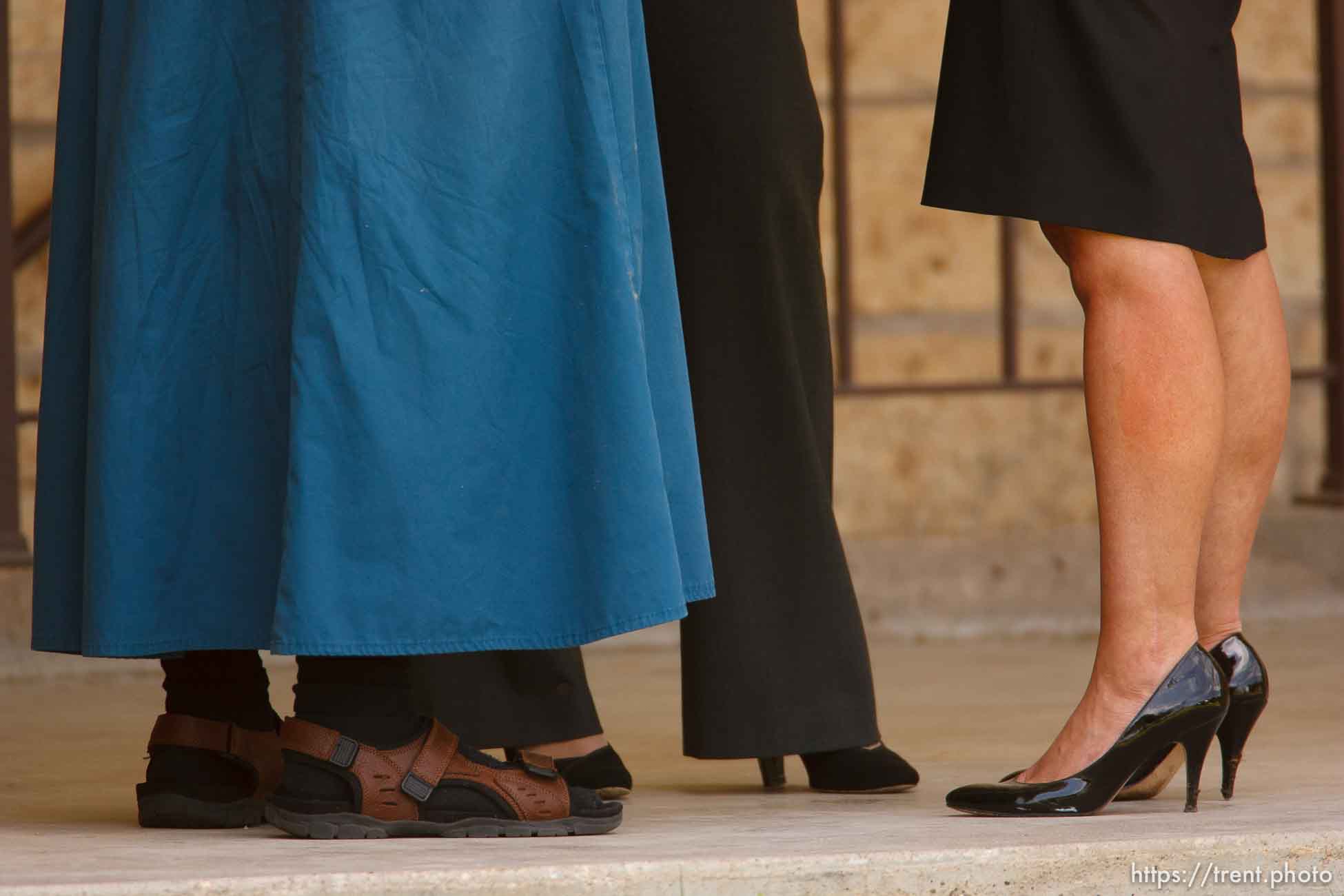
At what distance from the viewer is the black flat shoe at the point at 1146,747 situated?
5.64 ft

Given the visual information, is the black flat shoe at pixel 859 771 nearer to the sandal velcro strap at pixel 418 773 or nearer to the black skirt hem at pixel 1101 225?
the sandal velcro strap at pixel 418 773

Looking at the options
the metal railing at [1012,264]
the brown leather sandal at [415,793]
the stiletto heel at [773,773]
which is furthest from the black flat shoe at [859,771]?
the metal railing at [1012,264]

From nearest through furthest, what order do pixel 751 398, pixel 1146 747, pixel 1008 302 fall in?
pixel 1146 747, pixel 751 398, pixel 1008 302

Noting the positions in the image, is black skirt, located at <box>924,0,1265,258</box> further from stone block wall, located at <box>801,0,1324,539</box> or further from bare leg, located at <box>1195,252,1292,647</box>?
stone block wall, located at <box>801,0,1324,539</box>

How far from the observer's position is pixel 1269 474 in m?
1.92

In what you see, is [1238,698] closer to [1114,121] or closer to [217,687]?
[1114,121]

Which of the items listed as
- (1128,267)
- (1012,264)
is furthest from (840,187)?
(1128,267)

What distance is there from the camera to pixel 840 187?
14.3 ft

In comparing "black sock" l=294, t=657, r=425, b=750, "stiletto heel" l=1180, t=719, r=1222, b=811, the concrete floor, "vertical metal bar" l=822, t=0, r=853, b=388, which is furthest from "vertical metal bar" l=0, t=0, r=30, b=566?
"stiletto heel" l=1180, t=719, r=1222, b=811

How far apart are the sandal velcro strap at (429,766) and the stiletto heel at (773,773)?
1.65 feet

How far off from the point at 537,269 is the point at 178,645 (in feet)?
1.38

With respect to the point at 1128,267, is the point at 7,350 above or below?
below

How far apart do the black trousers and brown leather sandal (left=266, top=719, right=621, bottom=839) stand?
35 centimetres

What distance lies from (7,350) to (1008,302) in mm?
2125
